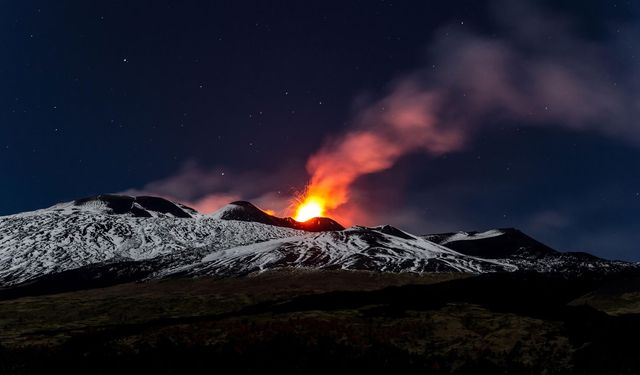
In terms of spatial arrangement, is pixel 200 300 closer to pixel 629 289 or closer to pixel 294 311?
pixel 294 311

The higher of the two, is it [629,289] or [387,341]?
[629,289]

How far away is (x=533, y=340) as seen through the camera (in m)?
33.2

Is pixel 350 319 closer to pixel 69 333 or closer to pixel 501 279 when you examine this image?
pixel 501 279

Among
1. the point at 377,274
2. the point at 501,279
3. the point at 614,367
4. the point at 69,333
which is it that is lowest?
the point at 614,367

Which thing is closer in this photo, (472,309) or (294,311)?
(472,309)

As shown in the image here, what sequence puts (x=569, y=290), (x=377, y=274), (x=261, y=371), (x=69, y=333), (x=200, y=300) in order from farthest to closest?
(x=377, y=274) → (x=200, y=300) → (x=569, y=290) → (x=69, y=333) → (x=261, y=371)

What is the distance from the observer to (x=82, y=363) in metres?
33.5

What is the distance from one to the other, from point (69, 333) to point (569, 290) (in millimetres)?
53157

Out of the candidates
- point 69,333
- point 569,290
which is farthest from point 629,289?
point 69,333

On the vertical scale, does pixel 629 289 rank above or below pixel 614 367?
above

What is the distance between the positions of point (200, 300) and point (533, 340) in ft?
154

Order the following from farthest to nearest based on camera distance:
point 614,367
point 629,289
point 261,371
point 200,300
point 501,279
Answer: point 629,289 < point 200,300 < point 501,279 < point 261,371 < point 614,367

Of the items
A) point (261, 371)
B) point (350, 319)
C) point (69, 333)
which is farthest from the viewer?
point (69, 333)

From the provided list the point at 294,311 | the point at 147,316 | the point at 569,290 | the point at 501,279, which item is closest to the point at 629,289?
the point at 569,290
